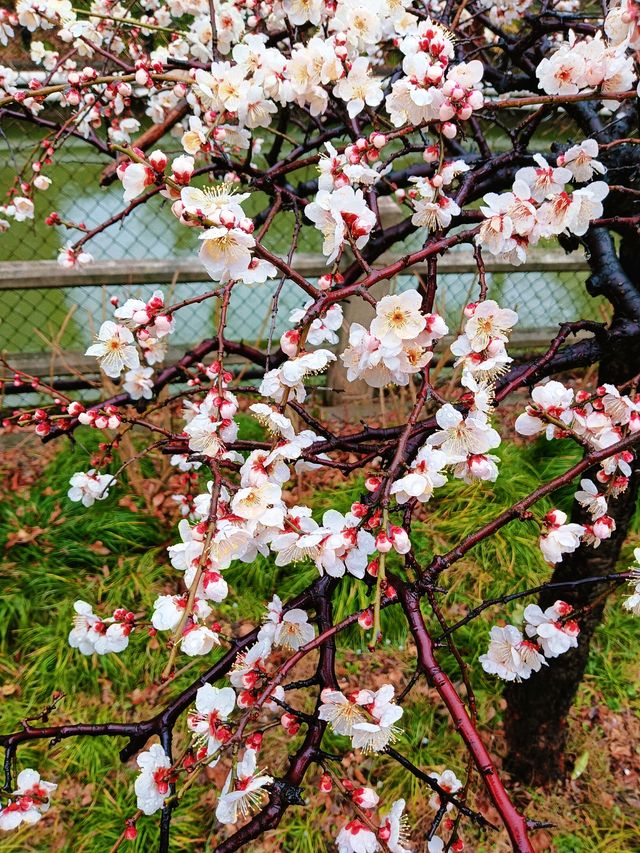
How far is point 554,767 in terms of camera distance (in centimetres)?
203

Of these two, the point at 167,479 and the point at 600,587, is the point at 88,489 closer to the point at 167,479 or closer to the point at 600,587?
the point at 167,479

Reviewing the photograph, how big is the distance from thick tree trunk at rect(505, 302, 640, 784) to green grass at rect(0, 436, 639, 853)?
Result: 13cm

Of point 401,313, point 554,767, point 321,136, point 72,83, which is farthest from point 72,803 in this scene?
point 321,136

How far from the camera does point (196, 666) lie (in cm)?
227

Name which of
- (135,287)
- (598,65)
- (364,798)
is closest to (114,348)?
(364,798)

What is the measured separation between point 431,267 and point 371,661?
178cm

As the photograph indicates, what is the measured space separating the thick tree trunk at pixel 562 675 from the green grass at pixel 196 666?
0.43ft

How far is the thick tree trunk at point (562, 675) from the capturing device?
1508 mm

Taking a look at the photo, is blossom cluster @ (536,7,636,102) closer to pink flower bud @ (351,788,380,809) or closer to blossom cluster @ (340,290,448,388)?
blossom cluster @ (340,290,448,388)

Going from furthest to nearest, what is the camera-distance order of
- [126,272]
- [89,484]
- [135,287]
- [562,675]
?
[135,287]
[126,272]
[562,675]
[89,484]

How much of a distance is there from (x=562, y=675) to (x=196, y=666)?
4.26 ft

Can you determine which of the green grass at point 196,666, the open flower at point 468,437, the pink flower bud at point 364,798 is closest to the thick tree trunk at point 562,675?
the green grass at point 196,666

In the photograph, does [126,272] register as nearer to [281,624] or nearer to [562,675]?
[281,624]

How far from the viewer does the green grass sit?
1950mm
